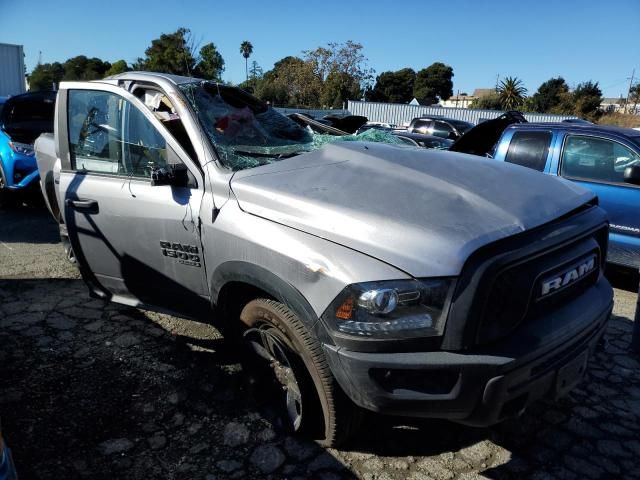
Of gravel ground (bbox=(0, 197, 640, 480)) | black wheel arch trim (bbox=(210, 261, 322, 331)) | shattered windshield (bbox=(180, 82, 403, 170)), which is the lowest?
gravel ground (bbox=(0, 197, 640, 480))

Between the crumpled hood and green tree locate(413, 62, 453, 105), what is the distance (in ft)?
275

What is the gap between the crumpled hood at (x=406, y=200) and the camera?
79.2 inches

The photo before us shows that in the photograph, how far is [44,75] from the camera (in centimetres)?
4325

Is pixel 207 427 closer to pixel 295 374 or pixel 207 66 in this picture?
pixel 295 374

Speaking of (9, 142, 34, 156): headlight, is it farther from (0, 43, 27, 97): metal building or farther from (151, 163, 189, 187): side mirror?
(0, 43, 27, 97): metal building

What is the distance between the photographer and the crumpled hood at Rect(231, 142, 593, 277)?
2012 mm

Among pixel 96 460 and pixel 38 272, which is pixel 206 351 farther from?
pixel 38 272

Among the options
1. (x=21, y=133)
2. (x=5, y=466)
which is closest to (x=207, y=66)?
(x=21, y=133)

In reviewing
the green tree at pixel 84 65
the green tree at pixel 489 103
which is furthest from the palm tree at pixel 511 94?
the green tree at pixel 84 65

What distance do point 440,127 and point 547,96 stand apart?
189 feet

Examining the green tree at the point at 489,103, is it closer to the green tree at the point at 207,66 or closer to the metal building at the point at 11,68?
the green tree at the point at 207,66

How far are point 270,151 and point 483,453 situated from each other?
2165mm

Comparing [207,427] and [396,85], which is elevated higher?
[396,85]

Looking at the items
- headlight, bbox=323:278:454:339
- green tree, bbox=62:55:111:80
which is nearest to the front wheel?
headlight, bbox=323:278:454:339
